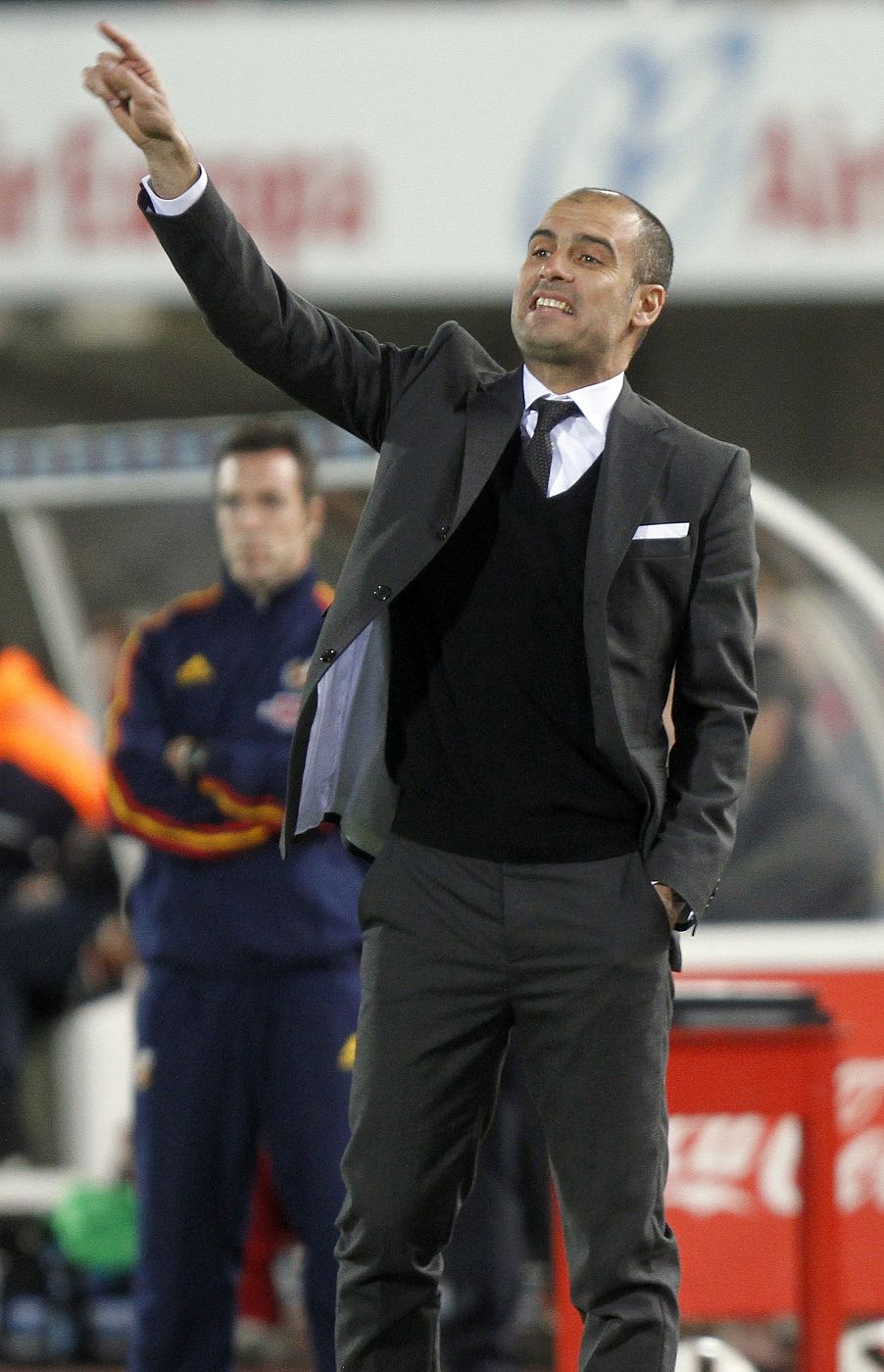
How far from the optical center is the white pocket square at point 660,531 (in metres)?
2.42

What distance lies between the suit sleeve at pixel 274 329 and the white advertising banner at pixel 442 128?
482 cm

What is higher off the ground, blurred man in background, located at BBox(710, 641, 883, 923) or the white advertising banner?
the white advertising banner

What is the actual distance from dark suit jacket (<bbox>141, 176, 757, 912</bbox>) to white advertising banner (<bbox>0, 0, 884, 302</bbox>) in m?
4.84

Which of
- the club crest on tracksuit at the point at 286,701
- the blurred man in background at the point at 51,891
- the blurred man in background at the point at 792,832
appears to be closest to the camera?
the club crest on tracksuit at the point at 286,701

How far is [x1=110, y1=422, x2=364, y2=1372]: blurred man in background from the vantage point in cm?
324

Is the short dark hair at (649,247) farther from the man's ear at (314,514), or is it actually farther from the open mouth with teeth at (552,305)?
the man's ear at (314,514)

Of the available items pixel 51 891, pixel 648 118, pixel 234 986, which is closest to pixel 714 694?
pixel 234 986

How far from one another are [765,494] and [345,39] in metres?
3.39

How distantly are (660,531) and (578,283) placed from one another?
0.33 m

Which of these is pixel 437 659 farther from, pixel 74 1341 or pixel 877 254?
pixel 877 254

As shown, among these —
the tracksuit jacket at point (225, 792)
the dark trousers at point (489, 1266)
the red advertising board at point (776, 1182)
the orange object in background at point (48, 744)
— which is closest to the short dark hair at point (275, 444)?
the tracksuit jacket at point (225, 792)

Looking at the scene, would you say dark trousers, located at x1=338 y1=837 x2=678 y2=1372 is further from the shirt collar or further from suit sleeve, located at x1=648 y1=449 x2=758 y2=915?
the shirt collar

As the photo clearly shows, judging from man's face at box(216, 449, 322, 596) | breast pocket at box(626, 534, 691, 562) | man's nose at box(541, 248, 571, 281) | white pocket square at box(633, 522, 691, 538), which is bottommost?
breast pocket at box(626, 534, 691, 562)

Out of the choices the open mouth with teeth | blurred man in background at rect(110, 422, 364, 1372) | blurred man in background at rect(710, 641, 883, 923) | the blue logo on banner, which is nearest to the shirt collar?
the open mouth with teeth
